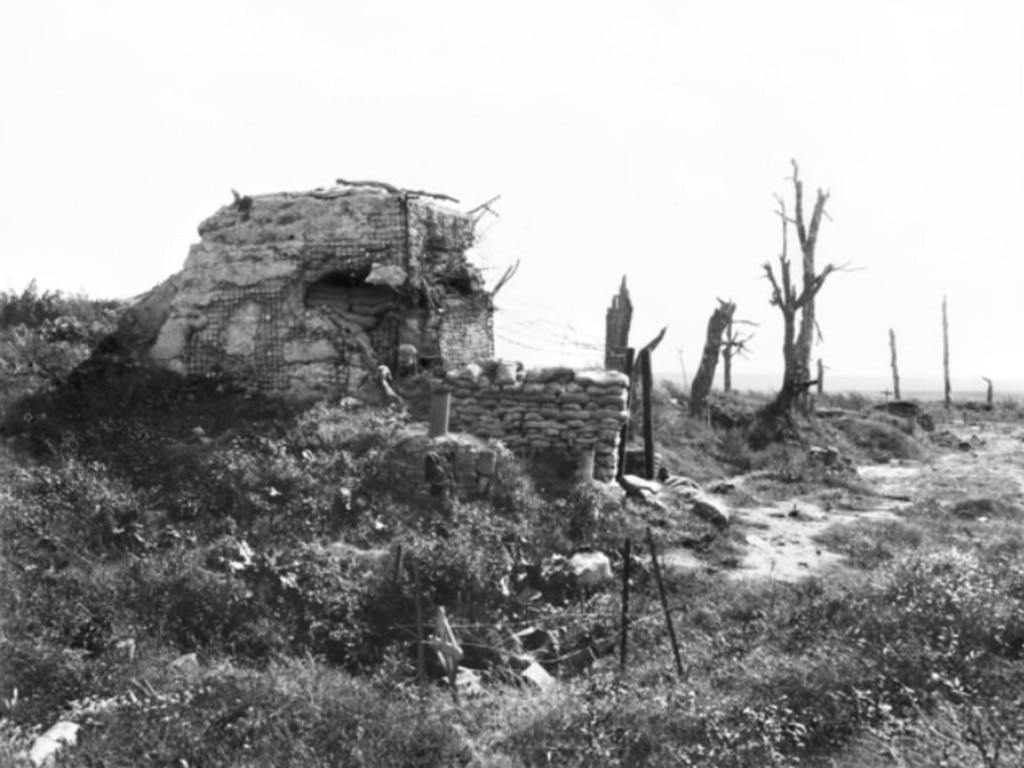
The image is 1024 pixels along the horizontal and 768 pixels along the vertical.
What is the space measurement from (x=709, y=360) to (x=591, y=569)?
43.6ft

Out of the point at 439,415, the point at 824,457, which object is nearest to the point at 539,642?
the point at 439,415

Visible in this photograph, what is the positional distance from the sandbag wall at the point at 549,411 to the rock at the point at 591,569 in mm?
2110

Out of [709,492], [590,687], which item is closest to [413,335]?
[709,492]

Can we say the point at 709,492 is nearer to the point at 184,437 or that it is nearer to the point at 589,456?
the point at 589,456

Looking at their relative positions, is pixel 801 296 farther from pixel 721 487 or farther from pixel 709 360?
pixel 721 487

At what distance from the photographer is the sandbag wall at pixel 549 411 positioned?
427 inches

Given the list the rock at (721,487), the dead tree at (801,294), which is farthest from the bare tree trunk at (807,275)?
the rock at (721,487)

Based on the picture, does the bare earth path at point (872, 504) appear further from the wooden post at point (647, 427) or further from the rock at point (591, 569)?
the wooden post at point (647, 427)

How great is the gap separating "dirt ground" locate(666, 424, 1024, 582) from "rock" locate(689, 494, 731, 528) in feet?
0.66

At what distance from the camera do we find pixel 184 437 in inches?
427

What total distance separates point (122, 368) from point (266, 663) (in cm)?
671

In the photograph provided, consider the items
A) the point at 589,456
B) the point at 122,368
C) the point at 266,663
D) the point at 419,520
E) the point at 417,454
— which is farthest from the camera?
the point at 122,368

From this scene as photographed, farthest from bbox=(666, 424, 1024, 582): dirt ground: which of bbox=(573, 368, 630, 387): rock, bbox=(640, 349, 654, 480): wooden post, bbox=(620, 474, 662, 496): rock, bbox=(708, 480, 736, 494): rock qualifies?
bbox=(573, 368, 630, 387): rock

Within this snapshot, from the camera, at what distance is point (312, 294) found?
12.5 meters
